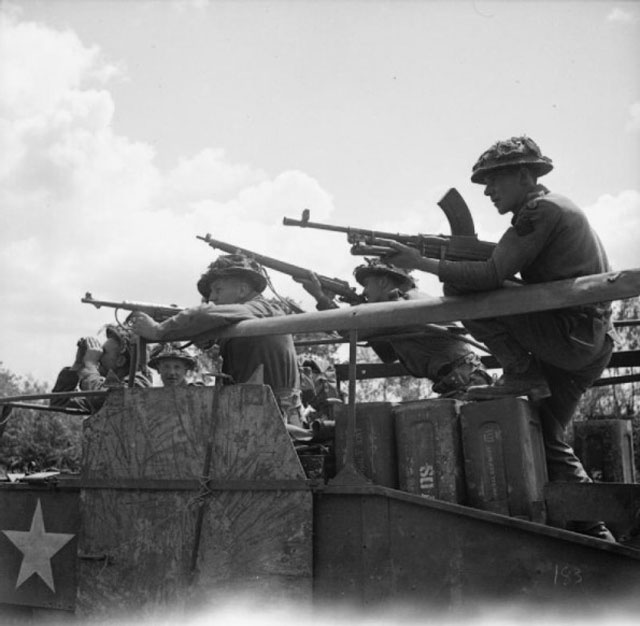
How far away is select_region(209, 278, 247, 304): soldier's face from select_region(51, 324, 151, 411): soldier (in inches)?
45.5

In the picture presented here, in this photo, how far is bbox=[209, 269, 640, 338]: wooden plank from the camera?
147 inches

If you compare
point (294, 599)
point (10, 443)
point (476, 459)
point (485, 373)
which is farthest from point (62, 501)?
point (10, 443)

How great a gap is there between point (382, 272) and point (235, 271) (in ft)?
6.90

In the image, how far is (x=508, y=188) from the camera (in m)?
4.50

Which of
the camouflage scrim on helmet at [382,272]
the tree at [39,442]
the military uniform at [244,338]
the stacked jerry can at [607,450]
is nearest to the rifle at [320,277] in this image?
the camouflage scrim on helmet at [382,272]

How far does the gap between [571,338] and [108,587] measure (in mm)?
2878

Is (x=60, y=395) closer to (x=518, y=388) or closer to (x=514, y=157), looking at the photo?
(x=518, y=388)

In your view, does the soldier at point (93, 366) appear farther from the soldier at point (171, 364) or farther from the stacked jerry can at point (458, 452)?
the stacked jerry can at point (458, 452)

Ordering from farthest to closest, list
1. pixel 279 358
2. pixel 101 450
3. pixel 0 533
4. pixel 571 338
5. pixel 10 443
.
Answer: pixel 10 443
pixel 279 358
pixel 0 533
pixel 101 450
pixel 571 338

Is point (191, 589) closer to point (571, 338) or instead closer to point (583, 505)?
point (583, 505)

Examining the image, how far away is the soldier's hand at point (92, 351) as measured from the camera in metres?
7.43

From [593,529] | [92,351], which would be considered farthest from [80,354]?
[593,529]

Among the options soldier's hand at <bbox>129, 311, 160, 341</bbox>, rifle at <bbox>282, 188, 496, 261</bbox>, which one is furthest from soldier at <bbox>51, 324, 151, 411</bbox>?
rifle at <bbox>282, 188, 496, 261</bbox>

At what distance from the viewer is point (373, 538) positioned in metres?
3.90
